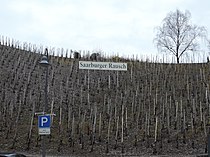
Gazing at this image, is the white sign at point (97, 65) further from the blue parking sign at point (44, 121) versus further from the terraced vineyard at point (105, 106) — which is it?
the blue parking sign at point (44, 121)

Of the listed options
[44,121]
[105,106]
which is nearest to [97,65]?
[105,106]

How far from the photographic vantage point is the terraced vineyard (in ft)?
50.3

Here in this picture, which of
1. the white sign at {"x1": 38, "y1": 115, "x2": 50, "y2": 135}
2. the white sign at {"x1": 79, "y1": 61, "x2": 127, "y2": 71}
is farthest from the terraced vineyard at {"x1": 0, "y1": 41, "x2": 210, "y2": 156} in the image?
the white sign at {"x1": 38, "y1": 115, "x2": 50, "y2": 135}

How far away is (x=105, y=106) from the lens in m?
20.7

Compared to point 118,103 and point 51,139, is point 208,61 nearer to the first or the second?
point 118,103

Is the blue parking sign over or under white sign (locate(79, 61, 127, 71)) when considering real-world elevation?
under

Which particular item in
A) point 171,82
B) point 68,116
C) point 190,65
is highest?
point 190,65

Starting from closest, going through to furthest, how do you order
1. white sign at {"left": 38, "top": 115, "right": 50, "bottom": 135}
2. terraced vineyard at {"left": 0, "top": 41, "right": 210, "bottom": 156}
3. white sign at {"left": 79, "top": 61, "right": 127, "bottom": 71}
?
white sign at {"left": 38, "top": 115, "right": 50, "bottom": 135} < terraced vineyard at {"left": 0, "top": 41, "right": 210, "bottom": 156} < white sign at {"left": 79, "top": 61, "right": 127, "bottom": 71}

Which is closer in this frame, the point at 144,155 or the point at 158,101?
the point at 144,155

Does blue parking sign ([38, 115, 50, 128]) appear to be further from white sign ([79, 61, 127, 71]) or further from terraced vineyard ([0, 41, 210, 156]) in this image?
white sign ([79, 61, 127, 71])

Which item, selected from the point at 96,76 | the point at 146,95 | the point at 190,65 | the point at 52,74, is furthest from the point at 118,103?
the point at 190,65

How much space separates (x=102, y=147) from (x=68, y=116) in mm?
4395

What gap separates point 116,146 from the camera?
1522cm

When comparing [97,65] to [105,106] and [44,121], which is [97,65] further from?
[44,121]
